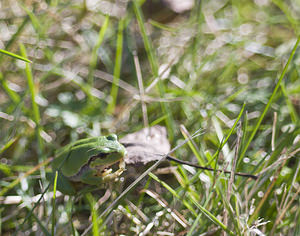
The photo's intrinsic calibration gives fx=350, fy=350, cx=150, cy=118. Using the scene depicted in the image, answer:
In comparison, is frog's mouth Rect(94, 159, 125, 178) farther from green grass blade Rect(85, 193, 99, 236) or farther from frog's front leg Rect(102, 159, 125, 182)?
green grass blade Rect(85, 193, 99, 236)

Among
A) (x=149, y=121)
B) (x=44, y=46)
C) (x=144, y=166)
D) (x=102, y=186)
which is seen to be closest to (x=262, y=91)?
(x=149, y=121)

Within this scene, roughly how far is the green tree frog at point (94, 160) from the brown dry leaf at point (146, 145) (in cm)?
9

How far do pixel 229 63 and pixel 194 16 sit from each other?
1.64 feet

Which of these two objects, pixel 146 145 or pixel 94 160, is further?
pixel 146 145

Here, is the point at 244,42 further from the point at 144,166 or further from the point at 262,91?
the point at 144,166

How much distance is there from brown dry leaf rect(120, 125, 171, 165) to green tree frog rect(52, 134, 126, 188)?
0.29 feet

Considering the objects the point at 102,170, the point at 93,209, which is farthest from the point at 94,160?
the point at 93,209

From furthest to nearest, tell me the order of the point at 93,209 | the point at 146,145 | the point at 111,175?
1. the point at 146,145
2. the point at 111,175
3. the point at 93,209

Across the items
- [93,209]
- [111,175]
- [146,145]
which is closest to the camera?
[93,209]

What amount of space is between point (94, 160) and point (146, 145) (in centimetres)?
28

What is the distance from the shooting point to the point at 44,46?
2178 mm

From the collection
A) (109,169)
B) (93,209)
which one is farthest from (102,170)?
(93,209)

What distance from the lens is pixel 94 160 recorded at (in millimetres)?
1381

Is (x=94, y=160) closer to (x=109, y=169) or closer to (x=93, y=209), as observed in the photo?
(x=109, y=169)
